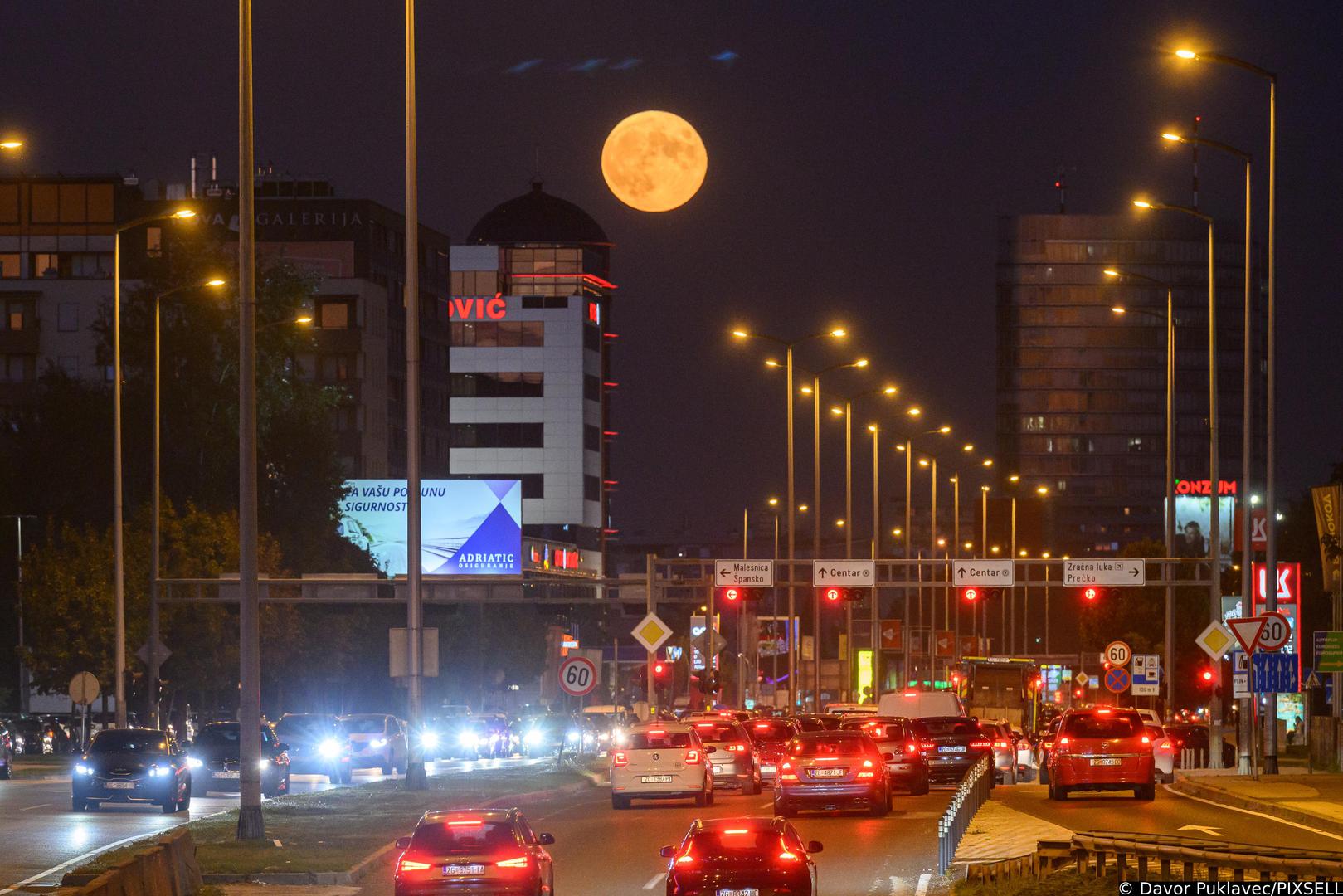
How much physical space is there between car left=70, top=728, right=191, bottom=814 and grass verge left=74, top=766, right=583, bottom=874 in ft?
6.35

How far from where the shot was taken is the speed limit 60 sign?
47.8 metres

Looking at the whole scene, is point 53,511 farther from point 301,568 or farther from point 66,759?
point 66,759

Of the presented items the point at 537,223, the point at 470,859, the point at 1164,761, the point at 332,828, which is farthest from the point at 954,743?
the point at 537,223

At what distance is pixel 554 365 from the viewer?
592 ft

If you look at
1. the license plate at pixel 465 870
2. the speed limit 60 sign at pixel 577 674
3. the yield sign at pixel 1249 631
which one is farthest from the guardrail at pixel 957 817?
the speed limit 60 sign at pixel 577 674

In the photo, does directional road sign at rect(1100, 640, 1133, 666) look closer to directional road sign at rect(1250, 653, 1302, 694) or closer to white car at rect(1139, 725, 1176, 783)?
white car at rect(1139, 725, 1176, 783)

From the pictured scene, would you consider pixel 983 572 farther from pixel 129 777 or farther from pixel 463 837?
pixel 463 837

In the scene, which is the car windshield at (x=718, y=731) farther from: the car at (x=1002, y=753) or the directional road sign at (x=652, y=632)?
the directional road sign at (x=652, y=632)

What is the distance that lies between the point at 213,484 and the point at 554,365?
3836 inches

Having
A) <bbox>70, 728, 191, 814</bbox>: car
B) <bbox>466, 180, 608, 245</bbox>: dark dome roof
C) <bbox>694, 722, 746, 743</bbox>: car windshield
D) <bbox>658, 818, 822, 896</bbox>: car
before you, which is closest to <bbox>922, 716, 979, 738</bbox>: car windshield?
<bbox>694, 722, 746, 743</bbox>: car windshield

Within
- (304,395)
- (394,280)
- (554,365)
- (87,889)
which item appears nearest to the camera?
(87,889)

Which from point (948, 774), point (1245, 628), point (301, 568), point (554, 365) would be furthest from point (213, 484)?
point (554, 365)

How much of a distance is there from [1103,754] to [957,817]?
16.0 m

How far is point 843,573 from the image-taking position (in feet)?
233
